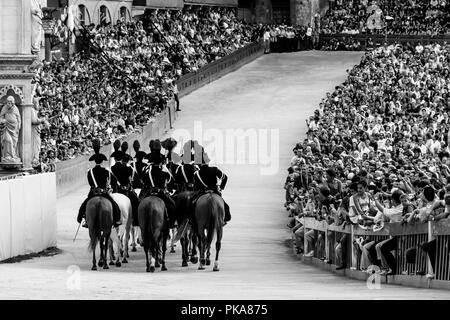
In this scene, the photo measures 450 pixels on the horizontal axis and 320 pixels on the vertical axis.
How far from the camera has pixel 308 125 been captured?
187 feet

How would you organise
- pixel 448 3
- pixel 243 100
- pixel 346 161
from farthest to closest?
pixel 448 3 → pixel 243 100 → pixel 346 161

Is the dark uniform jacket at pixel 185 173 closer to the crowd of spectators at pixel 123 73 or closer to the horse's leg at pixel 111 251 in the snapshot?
the horse's leg at pixel 111 251

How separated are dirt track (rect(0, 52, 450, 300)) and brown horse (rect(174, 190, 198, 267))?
14.4 inches

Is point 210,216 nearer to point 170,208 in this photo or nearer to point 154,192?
point 170,208

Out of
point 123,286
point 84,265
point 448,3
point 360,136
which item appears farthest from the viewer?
point 448,3

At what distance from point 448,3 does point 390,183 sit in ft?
196

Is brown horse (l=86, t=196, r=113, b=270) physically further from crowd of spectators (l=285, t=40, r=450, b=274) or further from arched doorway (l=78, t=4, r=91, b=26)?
arched doorway (l=78, t=4, r=91, b=26)

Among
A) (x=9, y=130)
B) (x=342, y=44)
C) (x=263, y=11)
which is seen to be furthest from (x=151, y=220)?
(x=263, y=11)

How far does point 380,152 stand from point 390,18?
41954mm

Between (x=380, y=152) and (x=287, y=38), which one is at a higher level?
(x=287, y=38)

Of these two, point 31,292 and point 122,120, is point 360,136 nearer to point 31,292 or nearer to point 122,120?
point 122,120

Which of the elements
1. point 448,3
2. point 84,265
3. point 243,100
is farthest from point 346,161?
point 448,3

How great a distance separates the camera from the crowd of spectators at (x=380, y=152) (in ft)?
82.6

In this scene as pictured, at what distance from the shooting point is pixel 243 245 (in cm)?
3641
